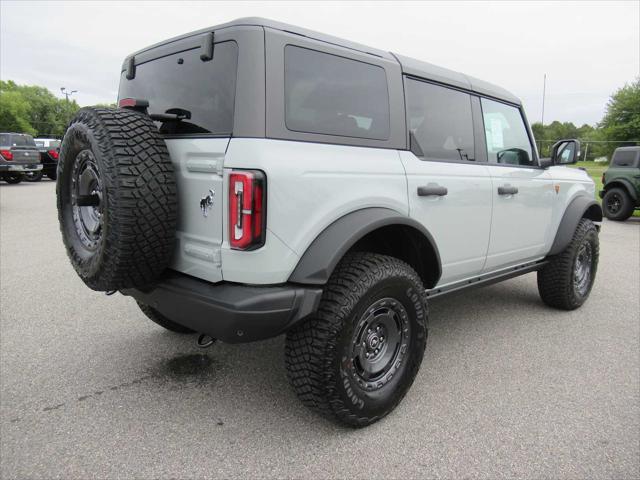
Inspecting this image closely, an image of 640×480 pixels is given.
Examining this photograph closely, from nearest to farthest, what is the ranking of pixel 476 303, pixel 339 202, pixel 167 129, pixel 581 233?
pixel 339 202
pixel 167 129
pixel 581 233
pixel 476 303

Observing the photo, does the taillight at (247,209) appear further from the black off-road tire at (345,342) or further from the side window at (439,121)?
the side window at (439,121)

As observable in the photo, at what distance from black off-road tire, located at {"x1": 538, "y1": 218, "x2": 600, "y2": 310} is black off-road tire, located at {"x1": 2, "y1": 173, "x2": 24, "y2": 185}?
18.3 metres

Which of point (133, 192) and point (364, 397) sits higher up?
point (133, 192)

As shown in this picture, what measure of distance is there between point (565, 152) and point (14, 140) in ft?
60.8

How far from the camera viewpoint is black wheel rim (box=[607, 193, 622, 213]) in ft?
37.5

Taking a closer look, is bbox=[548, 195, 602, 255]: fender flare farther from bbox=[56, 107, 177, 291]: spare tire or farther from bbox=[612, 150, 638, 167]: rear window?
bbox=[612, 150, 638, 167]: rear window

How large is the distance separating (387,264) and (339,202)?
0.45 m

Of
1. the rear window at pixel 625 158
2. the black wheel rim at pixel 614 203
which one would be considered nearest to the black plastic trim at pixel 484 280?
the black wheel rim at pixel 614 203

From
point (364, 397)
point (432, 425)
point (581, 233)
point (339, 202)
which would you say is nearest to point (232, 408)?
point (364, 397)

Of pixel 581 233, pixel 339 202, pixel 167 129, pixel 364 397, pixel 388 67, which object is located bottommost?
pixel 364 397

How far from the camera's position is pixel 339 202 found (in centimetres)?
223

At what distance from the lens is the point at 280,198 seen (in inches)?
78.7

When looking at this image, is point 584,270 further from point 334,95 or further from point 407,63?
point 334,95

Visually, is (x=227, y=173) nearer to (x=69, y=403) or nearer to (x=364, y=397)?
(x=364, y=397)
